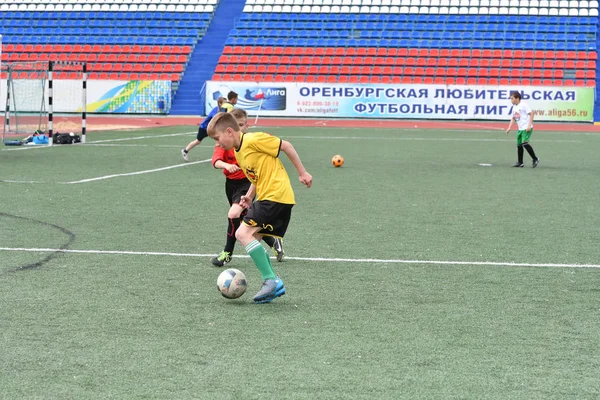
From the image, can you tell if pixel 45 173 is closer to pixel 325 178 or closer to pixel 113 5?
pixel 325 178

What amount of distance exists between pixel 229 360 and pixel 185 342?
1.58 feet

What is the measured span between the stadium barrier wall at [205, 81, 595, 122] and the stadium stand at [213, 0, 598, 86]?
2.01 meters

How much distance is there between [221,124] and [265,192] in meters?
0.61

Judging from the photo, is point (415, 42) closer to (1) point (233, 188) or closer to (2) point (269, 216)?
(1) point (233, 188)

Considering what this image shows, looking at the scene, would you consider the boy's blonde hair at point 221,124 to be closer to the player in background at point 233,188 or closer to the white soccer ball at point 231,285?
the white soccer ball at point 231,285

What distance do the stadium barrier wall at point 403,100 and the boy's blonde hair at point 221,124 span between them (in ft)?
103

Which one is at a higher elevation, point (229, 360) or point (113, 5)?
point (113, 5)

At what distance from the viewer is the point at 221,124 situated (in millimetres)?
6594

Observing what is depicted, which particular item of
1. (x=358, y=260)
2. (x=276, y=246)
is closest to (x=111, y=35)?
(x=276, y=246)

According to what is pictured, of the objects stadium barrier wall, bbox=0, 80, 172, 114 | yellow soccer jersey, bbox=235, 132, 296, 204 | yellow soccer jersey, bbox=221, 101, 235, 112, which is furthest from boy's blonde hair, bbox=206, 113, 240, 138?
stadium barrier wall, bbox=0, 80, 172, 114

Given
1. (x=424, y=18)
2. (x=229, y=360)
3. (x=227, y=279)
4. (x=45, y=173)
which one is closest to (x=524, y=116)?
(x=45, y=173)

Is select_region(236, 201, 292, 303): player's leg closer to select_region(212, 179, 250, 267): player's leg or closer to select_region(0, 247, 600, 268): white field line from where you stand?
select_region(212, 179, 250, 267): player's leg

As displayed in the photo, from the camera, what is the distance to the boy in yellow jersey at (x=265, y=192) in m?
6.74

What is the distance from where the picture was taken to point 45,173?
16.6m
